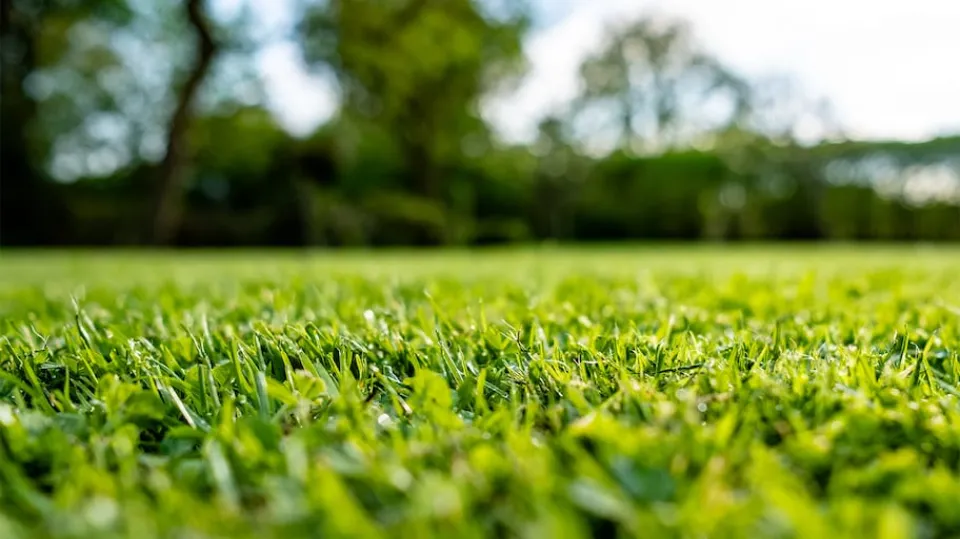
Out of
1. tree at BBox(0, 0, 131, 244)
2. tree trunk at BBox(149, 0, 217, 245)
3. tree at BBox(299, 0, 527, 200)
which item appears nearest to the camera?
tree trunk at BBox(149, 0, 217, 245)

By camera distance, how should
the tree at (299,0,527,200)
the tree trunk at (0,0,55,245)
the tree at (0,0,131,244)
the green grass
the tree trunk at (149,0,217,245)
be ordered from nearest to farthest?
the green grass
the tree trunk at (149,0,217,245)
the tree at (0,0,131,244)
the tree trunk at (0,0,55,245)
the tree at (299,0,527,200)

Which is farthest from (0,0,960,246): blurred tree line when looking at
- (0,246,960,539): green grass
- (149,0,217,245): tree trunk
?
(0,246,960,539): green grass

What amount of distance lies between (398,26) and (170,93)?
753 cm

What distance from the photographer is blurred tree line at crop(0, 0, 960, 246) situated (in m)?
17.1

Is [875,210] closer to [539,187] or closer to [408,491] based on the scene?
[539,187]

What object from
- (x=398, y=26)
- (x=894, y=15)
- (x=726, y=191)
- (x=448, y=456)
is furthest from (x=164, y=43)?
(x=448, y=456)

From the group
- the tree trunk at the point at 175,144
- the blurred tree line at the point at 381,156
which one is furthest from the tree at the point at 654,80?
the tree trunk at the point at 175,144

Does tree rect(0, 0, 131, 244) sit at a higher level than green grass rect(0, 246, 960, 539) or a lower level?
higher

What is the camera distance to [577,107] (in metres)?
23.4

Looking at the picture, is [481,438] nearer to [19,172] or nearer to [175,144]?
[175,144]

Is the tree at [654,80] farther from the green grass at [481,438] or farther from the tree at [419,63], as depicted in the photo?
the green grass at [481,438]

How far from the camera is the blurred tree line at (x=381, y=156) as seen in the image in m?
17.1

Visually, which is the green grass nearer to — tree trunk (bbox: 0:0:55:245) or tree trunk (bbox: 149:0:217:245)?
tree trunk (bbox: 149:0:217:245)

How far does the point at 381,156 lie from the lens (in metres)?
21.8
